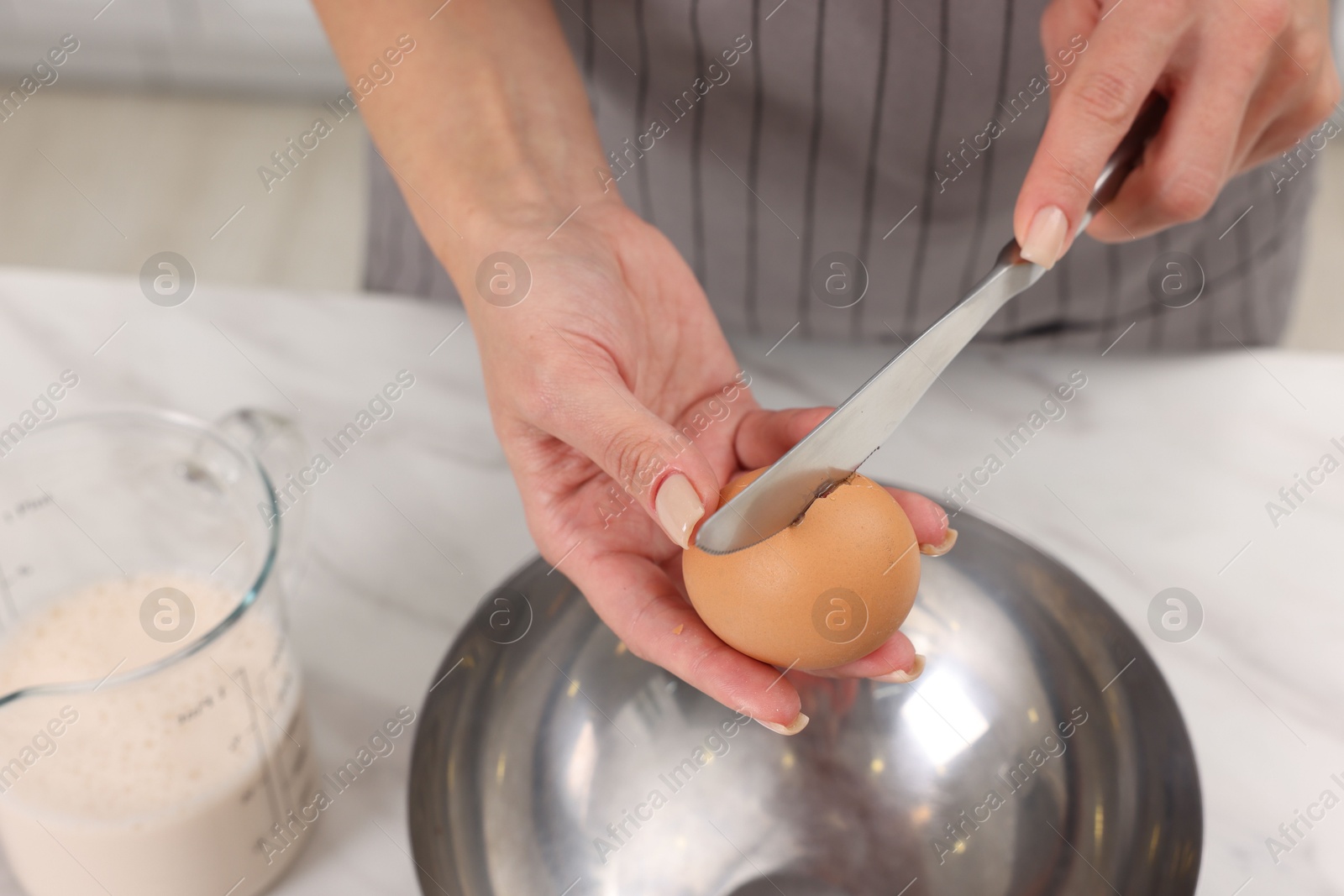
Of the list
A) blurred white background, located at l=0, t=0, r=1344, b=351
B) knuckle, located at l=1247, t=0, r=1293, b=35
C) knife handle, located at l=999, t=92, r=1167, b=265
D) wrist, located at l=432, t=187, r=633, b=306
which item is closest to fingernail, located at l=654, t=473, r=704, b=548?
wrist, located at l=432, t=187, r=633, b=306

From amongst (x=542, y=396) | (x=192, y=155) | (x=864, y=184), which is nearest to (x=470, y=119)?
(x=542, y=396)

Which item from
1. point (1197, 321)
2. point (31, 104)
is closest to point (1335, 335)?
point (1197, 321)

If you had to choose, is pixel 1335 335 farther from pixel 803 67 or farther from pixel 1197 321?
pixel 803 67

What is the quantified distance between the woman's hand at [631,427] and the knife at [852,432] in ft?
0.11

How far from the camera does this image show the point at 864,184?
0.98 m

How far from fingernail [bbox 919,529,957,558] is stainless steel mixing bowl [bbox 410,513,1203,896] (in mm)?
44

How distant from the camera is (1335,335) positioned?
2123mm

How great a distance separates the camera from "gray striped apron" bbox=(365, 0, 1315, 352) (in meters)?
0.88

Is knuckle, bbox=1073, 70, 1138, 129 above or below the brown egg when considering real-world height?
above

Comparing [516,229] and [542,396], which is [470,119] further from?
[542,396]

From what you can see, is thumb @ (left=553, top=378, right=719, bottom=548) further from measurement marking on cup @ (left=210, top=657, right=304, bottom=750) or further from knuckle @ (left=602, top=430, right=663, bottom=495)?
measurement marking on cup @ (left=210, top=657, right=304, bottom=750)

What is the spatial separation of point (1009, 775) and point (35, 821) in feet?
1.68

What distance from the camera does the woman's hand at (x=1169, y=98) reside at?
26.3 inches

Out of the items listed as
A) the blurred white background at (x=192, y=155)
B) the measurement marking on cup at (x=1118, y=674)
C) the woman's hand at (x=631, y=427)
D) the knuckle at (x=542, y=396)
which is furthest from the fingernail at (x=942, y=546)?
the blurred white background at (x=192, y=155)
